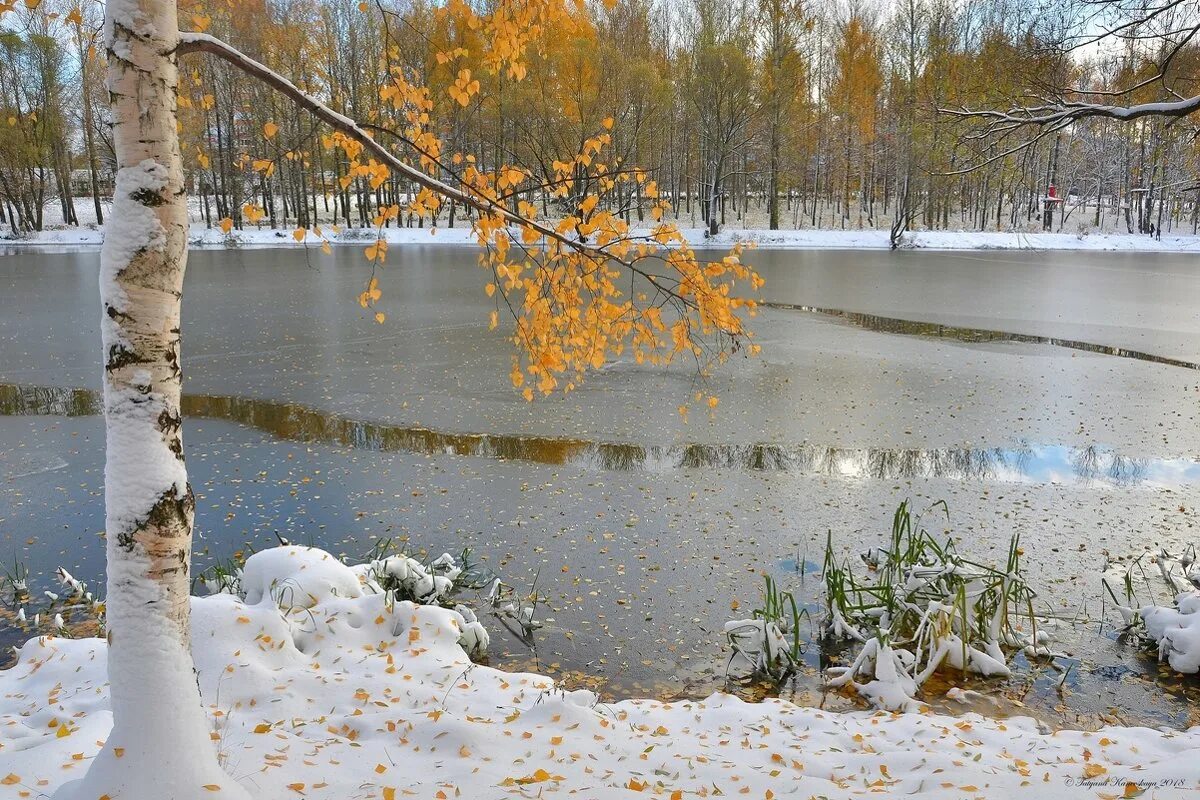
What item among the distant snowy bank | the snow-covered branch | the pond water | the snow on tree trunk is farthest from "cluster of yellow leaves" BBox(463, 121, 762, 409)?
the distant snowy bank

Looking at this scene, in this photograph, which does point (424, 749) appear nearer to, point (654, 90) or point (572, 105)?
point (572, 105)

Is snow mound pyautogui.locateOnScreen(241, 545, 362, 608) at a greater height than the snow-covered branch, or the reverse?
the snow-covered branch

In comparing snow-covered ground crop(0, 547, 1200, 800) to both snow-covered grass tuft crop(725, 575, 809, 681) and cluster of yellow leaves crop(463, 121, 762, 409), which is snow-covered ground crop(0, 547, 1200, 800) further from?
cluster of yellow leaves crop(463, 121, 762, 409)

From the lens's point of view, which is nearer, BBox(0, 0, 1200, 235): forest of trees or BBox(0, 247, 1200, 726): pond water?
BBox(0, 247, 1200, 726): pond water

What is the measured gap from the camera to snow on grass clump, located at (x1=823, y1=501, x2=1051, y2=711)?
457 cm

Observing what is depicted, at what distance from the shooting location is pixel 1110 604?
5547mm

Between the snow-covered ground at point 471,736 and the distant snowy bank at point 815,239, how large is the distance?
1429 inches

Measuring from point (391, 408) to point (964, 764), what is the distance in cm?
784

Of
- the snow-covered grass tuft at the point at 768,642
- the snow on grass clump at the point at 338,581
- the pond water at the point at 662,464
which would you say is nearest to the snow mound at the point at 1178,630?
the pond water at the point at 662,464

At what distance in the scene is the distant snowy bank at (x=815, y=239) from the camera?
3966 cm

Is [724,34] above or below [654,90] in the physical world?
above

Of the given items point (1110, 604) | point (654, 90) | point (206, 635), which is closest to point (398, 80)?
point (206, 635)

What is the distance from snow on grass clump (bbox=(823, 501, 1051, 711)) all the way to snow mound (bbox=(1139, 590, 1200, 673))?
0.58 m

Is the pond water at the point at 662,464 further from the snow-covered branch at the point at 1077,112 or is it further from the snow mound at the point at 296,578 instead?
the snow-covered branch at the point at 1077,112
